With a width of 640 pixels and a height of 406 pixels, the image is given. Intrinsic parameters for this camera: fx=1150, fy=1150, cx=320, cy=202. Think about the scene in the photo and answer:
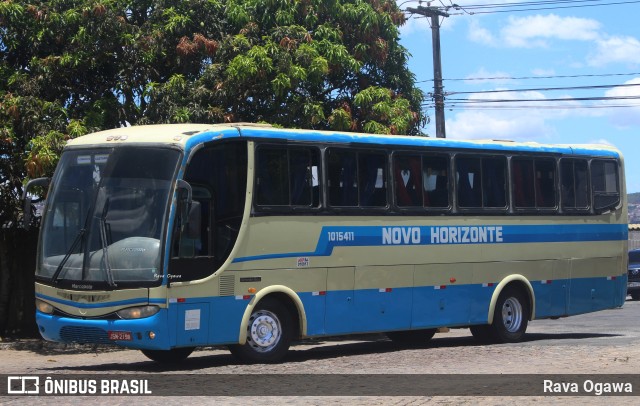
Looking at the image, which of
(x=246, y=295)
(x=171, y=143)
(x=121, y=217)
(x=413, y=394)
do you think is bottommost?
(x=413, y=394)

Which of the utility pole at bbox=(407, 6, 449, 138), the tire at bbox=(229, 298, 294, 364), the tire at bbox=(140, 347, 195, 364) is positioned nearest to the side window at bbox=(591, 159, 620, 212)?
the tire at bbox=(229, 298, 294, 364)

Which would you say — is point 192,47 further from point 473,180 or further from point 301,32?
point 473,180

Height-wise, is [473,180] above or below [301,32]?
below

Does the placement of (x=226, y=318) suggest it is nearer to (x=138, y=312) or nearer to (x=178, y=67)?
(x=138, y=312)

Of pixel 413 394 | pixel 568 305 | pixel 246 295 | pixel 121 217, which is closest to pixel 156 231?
pixel 121 217

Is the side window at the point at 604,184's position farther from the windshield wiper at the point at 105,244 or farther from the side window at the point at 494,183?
the windshield wiper at the point at 105,244

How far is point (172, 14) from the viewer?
22500 mm

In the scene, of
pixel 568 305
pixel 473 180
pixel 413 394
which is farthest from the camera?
pixel 568 305

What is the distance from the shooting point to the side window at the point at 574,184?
21.2m

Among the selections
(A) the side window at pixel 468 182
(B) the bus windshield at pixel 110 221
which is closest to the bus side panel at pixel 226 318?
(B) the bus windshield at pixel 110 221

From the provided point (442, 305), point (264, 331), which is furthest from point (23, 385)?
point (442, 305)

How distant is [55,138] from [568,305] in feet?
32.3

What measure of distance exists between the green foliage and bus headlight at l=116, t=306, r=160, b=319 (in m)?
6.24

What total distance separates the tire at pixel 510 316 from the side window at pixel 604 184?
8.41 ft
